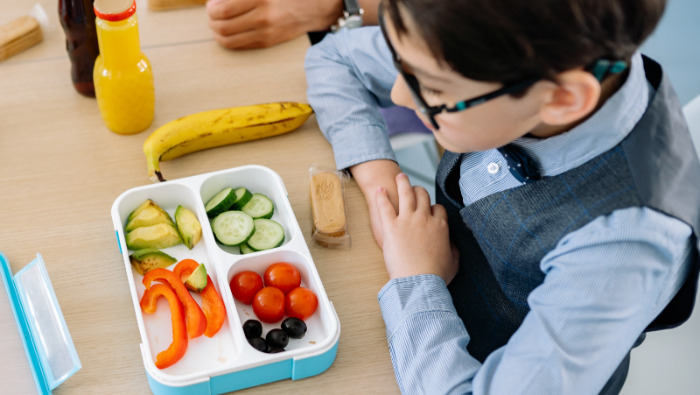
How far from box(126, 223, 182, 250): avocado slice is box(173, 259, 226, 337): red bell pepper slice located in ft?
0.15

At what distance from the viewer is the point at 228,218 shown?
993 millimetres

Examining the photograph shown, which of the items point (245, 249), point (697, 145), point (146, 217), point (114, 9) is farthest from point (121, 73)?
point (697, 145)

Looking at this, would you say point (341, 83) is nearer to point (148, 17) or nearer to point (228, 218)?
point (228, 218)

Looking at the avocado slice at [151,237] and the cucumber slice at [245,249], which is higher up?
the avocado slice at [151,237]

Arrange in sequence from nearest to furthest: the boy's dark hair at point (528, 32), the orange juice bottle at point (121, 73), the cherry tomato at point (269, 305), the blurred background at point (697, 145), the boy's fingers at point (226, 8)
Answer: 1. the boy's dark hair at point (528, 32)
2. the cherry tomato at point (269, 305)
3. the orange juice bottle at point (121, 73)
4. the blurred background at point (697, 145)
5. the boy's fingers at point (226, 8)

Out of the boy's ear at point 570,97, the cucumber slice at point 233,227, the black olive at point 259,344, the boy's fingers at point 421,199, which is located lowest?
the boy's fingers at point 421,199

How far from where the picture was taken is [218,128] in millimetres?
1105

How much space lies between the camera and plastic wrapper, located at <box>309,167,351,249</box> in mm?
1001

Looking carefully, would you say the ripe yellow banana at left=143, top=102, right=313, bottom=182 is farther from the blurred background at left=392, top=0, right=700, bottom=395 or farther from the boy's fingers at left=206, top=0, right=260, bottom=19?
the blurred background at left=392, top=0, right=700, bottom=395

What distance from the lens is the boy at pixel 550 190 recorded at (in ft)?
2.32

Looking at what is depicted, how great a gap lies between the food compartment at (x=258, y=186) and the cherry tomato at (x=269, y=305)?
12cm

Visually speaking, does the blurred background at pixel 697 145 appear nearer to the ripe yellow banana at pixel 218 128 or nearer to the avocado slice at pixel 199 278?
the ripe yellow banana at pixel 218 128

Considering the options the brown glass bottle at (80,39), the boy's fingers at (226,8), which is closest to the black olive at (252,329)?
the brown glass bottle at (80,39)

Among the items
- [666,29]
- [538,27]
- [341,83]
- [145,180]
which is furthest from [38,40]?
[666,29]
